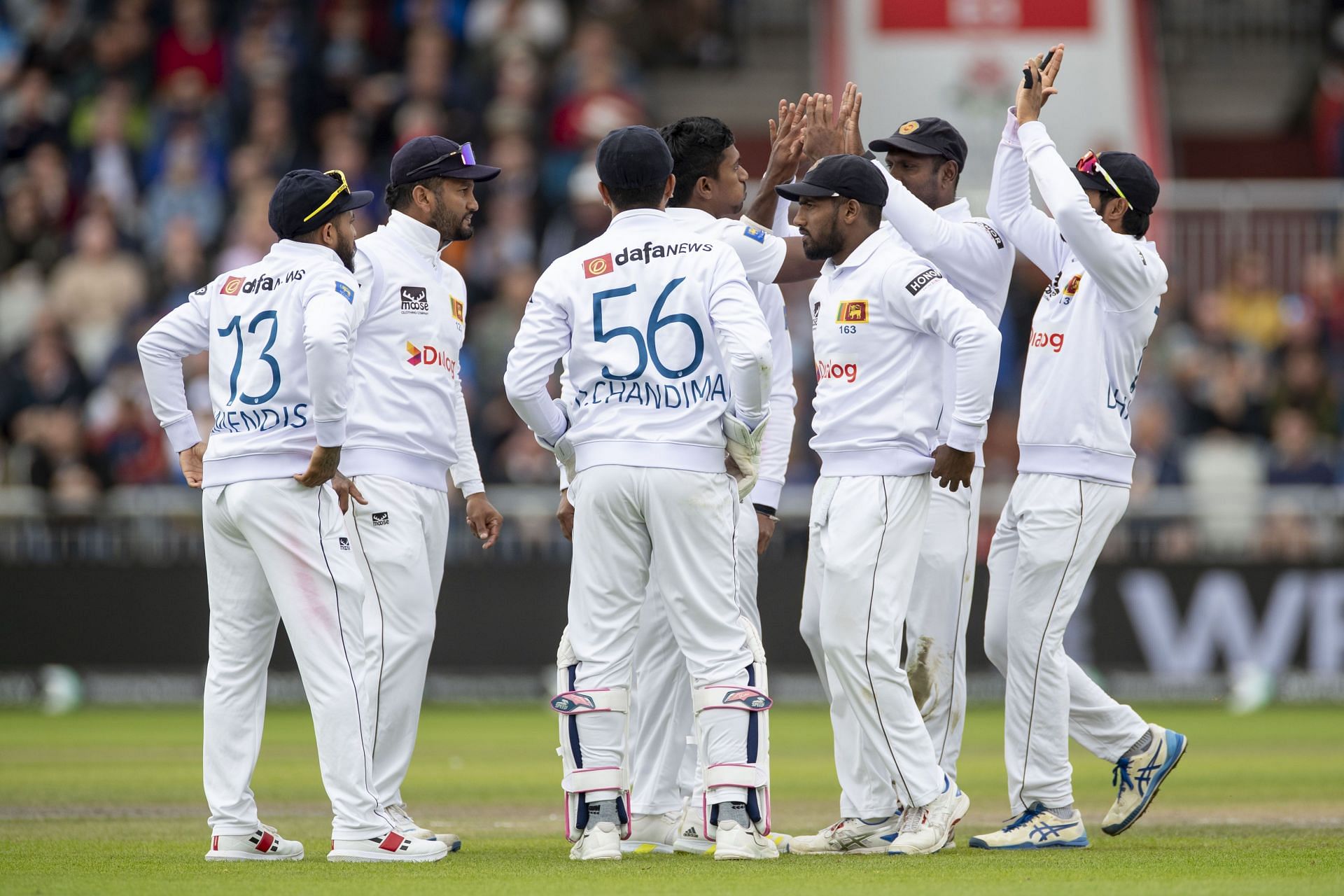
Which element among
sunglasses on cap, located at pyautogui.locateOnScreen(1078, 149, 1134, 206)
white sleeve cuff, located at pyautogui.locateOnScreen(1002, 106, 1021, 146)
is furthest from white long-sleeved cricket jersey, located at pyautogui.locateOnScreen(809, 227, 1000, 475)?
sunglasses on cap, located at pyautogui.locateOnScreen(1078, 149, 1134, 206)

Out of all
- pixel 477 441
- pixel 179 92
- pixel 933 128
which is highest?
pixel 179 92

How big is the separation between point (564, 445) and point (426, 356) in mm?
1049

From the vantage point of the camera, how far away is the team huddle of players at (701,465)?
8141mm

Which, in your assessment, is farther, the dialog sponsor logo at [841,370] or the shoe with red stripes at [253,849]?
the dialog sponsor logo at [841,370]

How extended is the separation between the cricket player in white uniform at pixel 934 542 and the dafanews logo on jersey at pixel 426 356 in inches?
83.4

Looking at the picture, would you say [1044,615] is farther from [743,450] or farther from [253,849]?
[253,849]

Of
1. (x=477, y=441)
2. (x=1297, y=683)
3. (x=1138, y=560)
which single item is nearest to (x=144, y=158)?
(x=477, y=441)

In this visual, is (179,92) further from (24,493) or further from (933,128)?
(933,128)

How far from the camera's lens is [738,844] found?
7961 millimetres

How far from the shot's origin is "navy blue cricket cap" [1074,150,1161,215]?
905 centimetres

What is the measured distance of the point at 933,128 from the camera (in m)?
9.30

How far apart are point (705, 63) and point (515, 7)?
2662 millimetres

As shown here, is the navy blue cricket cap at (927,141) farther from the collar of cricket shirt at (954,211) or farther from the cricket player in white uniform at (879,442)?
the cricket player in white uniform at (879,442)

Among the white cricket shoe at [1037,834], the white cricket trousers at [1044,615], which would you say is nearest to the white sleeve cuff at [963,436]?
the white cricket trousers at [1044,615]
